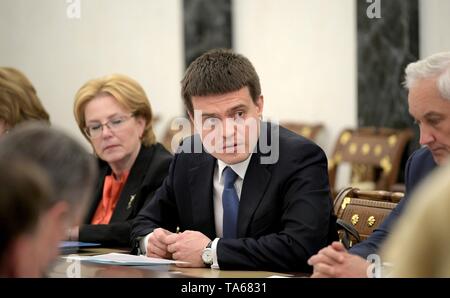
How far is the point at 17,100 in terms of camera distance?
5.14 metres

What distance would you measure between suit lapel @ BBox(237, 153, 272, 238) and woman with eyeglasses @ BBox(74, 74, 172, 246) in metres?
1.00

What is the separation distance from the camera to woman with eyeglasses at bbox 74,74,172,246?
473 centimetres

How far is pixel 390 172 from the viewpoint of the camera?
23.4ft

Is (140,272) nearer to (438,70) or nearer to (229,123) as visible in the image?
(229,123)

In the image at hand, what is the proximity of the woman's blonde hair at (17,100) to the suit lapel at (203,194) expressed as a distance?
4.88 ft

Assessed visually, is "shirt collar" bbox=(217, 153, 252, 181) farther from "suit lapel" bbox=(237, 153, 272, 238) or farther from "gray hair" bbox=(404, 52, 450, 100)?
"gray hair" bbox=(404, 52, 450, 100)

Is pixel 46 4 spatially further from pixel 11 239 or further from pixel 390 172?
pixel 11 239

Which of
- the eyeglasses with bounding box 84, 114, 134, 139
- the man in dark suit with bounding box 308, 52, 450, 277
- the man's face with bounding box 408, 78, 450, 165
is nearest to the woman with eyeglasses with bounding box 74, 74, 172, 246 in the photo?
the eyeglasses with bounding box 84, 114, 134, 139

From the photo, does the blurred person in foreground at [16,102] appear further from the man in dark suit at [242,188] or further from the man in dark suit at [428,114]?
the man in dark suit at [428,114]

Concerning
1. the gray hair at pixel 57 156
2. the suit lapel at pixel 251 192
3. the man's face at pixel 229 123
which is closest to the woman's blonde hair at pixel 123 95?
the man's face at pixel 229 123

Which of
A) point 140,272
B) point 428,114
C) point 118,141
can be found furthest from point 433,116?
point 118,141

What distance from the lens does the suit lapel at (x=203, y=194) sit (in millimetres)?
3854

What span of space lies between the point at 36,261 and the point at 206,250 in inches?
64.7

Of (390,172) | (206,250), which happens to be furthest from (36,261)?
(390,172)
